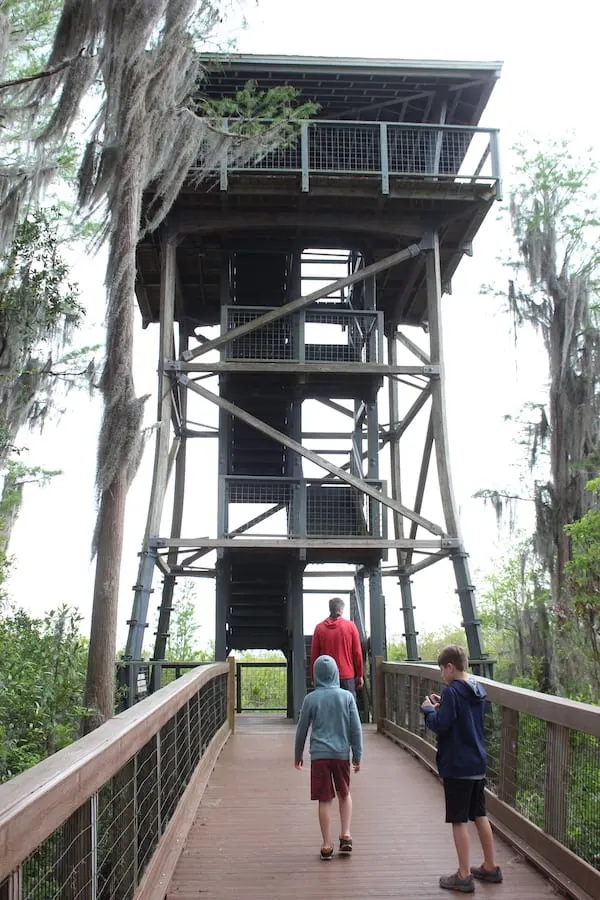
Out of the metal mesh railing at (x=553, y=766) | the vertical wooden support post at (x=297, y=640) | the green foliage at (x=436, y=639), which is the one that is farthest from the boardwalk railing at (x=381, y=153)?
the green foliage at (x=436, y=639)

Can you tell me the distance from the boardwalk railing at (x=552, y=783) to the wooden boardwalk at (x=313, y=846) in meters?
0.17

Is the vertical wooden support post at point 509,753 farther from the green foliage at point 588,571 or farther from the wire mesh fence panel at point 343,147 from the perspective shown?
the wire mesh fence panel at point 343,147

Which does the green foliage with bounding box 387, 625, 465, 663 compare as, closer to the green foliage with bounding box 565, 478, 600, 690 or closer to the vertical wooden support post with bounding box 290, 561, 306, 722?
the green foliage with bounding box 565, 478, 600, 690

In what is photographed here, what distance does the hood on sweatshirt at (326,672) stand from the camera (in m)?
5.81

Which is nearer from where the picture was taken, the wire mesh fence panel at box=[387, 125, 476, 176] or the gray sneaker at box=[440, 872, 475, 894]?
the gray sneaker at box=[440, 872, 475, 894]

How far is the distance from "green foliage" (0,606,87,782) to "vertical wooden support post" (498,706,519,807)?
3.83 meters

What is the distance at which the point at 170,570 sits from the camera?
1769cm

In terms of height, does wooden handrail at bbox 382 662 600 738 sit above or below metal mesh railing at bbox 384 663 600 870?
above

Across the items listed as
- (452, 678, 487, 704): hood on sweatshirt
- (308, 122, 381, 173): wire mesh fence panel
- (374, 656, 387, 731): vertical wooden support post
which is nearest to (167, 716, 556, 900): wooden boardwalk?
(452, 678, 487, 704): hood on sweatshirt

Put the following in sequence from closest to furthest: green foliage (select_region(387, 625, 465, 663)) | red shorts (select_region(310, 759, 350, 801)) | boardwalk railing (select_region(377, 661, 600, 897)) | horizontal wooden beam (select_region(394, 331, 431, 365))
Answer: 1. boardwalk railing (select_region(377, 661, 600, 897))
2. red shorts (select_region(310, 759, 350, 801))
3. horizontal wooden beam (select_region(394, 331, 431, 365))
4. green foliage (select_region(387, 625, 465, 663))

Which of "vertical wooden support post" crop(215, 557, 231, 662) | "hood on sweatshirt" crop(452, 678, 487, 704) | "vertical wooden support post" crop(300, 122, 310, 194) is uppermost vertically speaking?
"vertical wooden support post" crop(300, 122, 310, 194)

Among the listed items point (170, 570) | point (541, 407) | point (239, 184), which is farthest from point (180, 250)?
point (541, 407)

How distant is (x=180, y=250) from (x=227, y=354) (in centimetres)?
291

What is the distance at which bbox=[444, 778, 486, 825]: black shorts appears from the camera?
16.1ft
